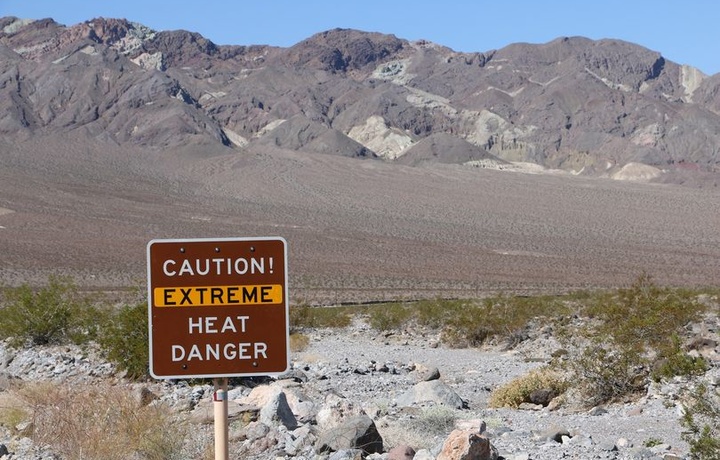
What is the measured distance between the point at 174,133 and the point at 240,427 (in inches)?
5015

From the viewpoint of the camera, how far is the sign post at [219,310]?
5.21 metres

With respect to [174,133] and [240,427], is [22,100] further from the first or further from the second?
[240,427]

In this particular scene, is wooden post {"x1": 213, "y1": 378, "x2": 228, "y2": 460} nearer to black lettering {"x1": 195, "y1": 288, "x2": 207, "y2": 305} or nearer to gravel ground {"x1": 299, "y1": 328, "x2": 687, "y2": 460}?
black lettering {"x1": 195, "y1": 288, "x2": 207, "y2": 305}

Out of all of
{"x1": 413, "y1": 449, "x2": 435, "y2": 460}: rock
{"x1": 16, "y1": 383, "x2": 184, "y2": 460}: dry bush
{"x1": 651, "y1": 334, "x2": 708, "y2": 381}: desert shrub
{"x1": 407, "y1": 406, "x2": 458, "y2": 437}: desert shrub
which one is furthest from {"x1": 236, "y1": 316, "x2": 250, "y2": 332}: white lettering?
{"x1": 651, "y1": 334, "x2": 708, "y2": 381}: desert shrub

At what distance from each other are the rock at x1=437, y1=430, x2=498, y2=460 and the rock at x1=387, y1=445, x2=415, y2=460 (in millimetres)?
497

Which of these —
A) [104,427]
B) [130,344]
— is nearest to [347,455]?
[104,427]

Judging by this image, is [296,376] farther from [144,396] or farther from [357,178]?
[357,178]

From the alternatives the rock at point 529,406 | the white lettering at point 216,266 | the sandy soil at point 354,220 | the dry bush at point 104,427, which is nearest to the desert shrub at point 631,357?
the rock at point 529,406

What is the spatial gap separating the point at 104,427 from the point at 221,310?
4730mm

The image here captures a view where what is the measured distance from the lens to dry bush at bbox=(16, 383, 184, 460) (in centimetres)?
884

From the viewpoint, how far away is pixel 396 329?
1254 inches

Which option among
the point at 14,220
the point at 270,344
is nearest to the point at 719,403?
the point at 270,344

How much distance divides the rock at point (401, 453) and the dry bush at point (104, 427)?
1.83 metres

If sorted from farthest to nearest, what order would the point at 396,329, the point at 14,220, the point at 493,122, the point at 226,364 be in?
1. the point at 493,122
2. the point at 14,220
3. the point at 396,329
4. the point at 226,364
